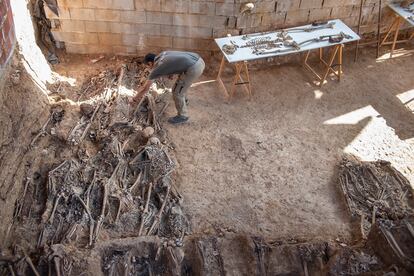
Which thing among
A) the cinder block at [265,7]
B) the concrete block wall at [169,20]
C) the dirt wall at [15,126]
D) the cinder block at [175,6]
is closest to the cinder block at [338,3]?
the concrete block wall at [169,20]

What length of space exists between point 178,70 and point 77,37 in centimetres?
286

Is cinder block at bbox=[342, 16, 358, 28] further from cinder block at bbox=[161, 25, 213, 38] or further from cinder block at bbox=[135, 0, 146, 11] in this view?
cinder block at bbox=[135, 0, 146, 11]

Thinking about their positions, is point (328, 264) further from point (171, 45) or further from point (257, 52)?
point (171, 45)

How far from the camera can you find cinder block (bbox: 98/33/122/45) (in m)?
8.31

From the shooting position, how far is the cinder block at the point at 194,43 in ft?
27.4

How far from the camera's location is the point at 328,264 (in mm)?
5004

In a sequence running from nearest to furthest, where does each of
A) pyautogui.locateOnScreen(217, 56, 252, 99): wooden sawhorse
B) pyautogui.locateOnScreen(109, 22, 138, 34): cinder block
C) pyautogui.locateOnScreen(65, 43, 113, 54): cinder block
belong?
1. pyautogui.locateOnScreen(217, 56, 252, 99): wooden sawhorse
2. pyautogui.locateOnScreen(109, 22, 138, 34): cinder block
3. pyautogui.locateOnScreen(65, 43, 113, 54): cinder block

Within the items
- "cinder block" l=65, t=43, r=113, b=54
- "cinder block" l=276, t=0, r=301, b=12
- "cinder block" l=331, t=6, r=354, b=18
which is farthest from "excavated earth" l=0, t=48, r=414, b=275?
"cinder block" l=331, t=6, r=354, b=18

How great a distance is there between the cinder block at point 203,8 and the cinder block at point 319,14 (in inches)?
80.4

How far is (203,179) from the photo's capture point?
635 cm

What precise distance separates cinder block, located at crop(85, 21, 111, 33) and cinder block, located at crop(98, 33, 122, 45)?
9 cm

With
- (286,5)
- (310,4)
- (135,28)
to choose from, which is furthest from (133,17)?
(310,4)

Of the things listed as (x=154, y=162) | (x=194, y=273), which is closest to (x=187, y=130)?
(x=154, y=162)

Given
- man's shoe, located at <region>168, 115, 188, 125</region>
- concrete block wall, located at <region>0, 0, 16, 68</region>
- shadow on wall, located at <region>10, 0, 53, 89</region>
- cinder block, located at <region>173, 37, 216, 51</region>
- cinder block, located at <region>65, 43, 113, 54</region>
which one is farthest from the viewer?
cinder block, located at <region>65, 43, 113, 54</region>
